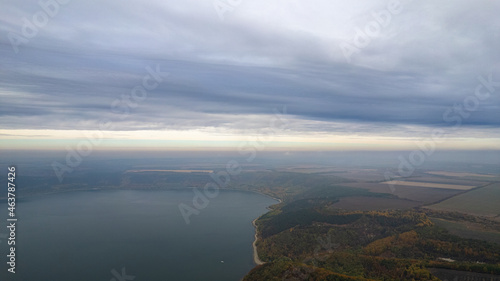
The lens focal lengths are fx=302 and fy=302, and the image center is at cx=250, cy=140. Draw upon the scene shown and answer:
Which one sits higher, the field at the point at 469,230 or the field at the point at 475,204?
the field at the point at 475,204

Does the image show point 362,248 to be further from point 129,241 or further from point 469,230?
point 129,241

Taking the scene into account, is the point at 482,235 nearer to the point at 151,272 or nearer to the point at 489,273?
the point at 489,273

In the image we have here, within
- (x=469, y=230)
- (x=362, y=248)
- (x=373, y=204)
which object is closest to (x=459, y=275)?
(x=362, y=248)

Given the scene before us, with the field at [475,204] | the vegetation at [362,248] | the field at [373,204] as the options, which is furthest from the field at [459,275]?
the field at [475,204]

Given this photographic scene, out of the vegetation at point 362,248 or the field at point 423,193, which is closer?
the vegetation at point 362,248

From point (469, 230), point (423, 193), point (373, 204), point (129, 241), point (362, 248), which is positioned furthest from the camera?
point (423, 193)

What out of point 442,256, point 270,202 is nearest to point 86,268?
point 442,256

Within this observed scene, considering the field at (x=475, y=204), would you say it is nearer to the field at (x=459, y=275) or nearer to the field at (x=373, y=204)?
the field at (x=373, y=204)
